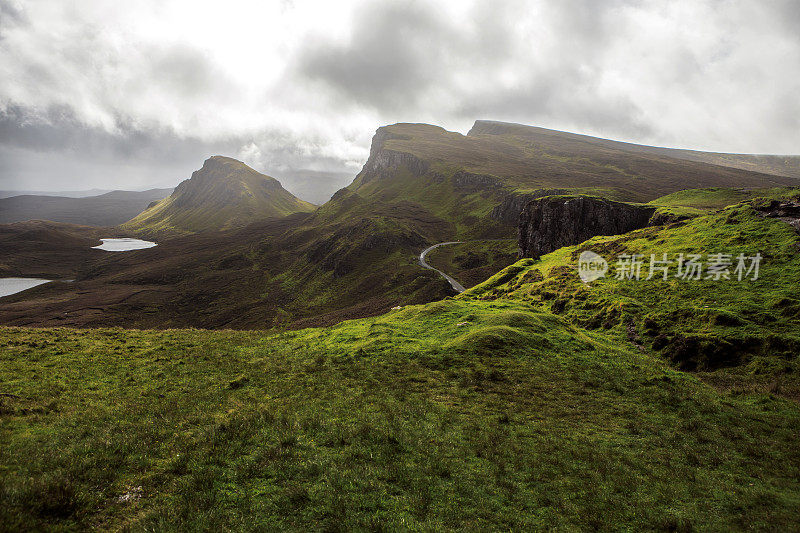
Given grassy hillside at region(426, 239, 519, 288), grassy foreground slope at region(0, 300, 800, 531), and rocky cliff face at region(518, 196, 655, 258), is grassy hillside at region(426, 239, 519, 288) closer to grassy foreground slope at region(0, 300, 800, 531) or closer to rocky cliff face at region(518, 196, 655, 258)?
rocky cliff face at region(518, 196, 655, 258)

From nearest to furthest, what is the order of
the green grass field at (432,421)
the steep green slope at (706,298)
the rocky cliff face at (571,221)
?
the green grass field at (432,421), the steep green slope at (706,298), the rocky cliff face at (571,221)

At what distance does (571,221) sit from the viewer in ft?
261

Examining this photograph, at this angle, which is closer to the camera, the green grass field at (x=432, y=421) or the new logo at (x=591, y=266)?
the green grass field at (x=432, y=421)

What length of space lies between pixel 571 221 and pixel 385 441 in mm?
81810

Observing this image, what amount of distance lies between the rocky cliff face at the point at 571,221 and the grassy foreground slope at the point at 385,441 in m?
55.0

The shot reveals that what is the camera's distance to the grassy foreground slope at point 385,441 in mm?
9188

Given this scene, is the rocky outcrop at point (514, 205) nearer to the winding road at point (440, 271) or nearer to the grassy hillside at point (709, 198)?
the winding road at point (440, 271)

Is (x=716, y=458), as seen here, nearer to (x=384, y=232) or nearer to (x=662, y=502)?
(x=662, y=502)

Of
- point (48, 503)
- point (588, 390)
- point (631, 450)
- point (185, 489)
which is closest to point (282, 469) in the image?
point (185, 489)

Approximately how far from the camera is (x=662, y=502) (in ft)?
34.6

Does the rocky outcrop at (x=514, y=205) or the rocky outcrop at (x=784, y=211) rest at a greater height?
the rocky outcrop at (x=514, y=205)

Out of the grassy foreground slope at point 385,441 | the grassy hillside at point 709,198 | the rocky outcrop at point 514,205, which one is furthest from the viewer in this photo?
the rocky outcrop at point 514,205

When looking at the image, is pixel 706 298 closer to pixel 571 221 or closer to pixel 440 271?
pixel 571 221

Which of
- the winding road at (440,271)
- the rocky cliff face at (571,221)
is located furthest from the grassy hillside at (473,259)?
the rocky cliff face at (571,221)
